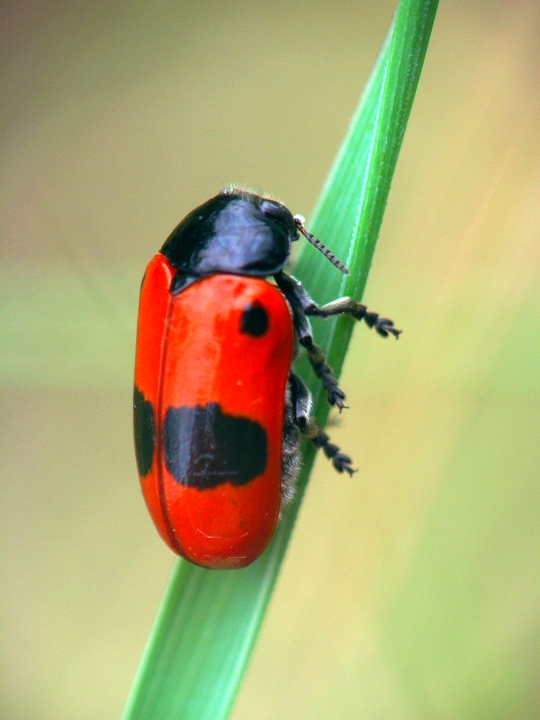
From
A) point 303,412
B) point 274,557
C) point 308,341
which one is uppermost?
point 308,341

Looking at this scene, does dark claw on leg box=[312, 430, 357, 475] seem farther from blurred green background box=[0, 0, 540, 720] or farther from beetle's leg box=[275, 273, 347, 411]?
blurred green background box=[0, 0, 540, 720]

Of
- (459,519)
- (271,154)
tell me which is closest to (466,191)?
(459,519)

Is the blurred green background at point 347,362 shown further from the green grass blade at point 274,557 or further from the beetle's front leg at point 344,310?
the green grass blade at point 274,557

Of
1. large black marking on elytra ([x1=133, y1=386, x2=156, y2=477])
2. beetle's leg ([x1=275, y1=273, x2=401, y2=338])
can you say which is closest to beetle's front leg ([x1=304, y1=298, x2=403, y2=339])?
beetle's leg ([x1=275, y1=273, x2=401, y2=338])

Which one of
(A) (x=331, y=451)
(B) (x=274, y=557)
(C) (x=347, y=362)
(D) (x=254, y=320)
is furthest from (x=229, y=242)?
(C) (x=347, y=362)

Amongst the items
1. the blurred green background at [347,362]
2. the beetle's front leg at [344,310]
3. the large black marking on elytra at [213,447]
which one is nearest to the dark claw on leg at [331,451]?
the large black marking on elytra at [213,447]

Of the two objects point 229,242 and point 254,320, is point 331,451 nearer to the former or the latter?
point 254,320
